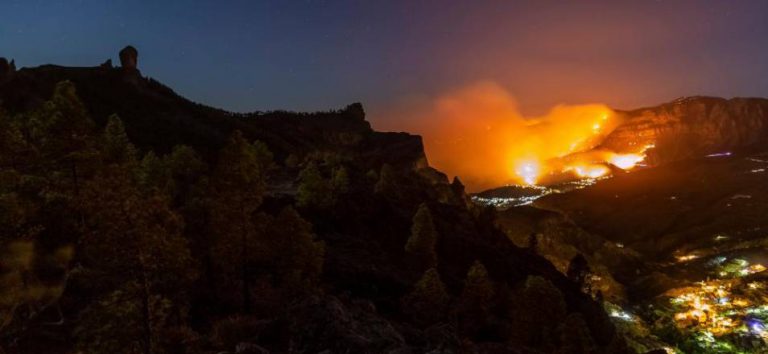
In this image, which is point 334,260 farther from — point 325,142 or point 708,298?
point 708,298

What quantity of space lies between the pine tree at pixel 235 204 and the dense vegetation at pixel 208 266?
108 mm

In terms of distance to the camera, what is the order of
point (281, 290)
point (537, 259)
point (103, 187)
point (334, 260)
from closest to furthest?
point (103, 187)
point (281, 290)
point (334, 260)
point (537, 259)

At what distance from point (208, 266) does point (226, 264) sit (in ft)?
8.67

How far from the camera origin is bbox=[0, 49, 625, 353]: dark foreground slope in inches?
900

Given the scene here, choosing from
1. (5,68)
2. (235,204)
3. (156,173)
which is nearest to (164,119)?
(5,68)

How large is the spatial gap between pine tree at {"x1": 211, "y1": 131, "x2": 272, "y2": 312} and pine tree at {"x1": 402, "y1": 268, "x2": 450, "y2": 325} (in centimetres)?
1881

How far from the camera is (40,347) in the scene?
27.2 meters

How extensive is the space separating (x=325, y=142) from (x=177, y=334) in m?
163

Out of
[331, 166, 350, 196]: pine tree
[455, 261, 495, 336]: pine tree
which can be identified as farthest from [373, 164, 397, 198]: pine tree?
[455, 261, 495, 336]: pine tree

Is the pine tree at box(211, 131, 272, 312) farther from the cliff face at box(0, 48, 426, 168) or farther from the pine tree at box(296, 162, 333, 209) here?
the cliff face at box(0, 48, 426, 168)

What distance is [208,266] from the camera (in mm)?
40812

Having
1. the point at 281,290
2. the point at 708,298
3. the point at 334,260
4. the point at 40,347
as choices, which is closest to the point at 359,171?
the point at 334,260

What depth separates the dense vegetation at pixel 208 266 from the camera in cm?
→ 2280

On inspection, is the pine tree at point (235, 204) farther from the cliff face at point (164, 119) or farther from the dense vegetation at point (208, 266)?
the cliff face at point (164, 119)
